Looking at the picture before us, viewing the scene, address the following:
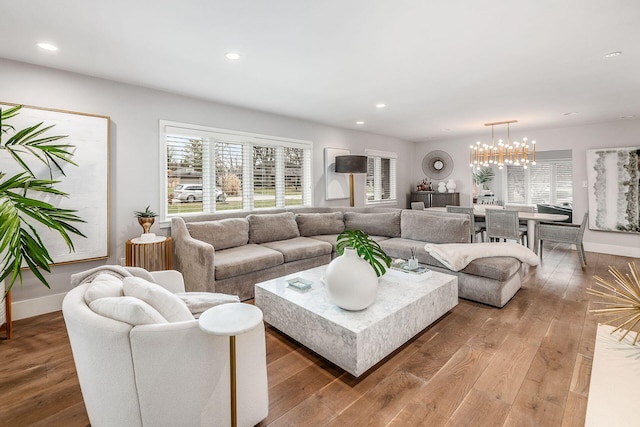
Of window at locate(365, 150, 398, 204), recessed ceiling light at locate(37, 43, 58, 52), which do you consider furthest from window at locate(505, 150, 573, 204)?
recessed ceiling light at locate(37, 43, 58, 52)

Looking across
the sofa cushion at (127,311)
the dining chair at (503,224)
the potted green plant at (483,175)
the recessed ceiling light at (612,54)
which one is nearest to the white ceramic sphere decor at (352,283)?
the sofa cushion at (127,311)

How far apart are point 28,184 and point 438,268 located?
12.6ft

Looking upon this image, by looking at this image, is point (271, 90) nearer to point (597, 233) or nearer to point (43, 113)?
point (43, 113)

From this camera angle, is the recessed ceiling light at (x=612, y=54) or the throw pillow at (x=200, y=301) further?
the recessed ceiling light at (x=612, y=54)

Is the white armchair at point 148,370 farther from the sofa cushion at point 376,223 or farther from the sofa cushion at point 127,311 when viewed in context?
the sofa cushion at point 376,223

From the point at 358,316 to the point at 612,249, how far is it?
6118 millimetres

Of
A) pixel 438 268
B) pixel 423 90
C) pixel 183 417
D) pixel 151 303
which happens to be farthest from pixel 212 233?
pixel 423 90

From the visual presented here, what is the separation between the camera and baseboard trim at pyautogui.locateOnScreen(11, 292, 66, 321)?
288 cm

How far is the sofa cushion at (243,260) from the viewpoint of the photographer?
3.14 meters

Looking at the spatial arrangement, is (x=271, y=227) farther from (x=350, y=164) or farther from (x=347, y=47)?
(x=347, y=47)

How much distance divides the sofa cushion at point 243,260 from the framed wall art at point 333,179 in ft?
7.42

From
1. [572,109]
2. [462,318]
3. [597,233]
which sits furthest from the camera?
[597,233]

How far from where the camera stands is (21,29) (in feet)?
7.36

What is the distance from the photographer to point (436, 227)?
4.02 metres
